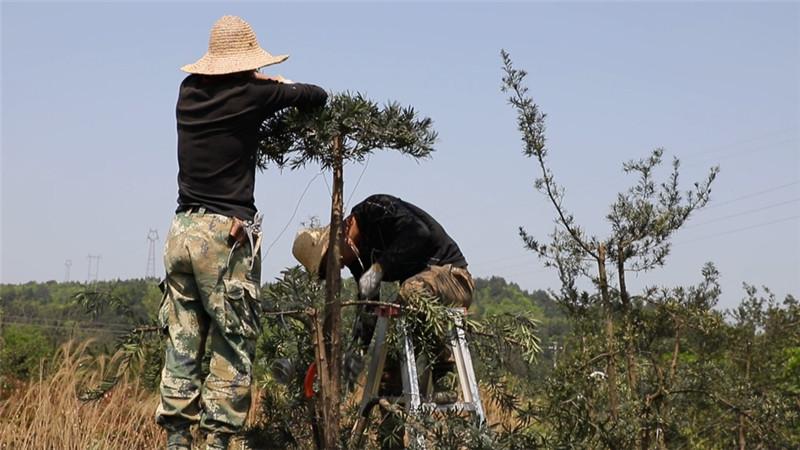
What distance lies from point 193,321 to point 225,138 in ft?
2.68

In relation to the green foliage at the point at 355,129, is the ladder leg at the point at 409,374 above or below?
below

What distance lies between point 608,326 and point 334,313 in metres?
2.06

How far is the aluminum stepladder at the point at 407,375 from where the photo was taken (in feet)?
18.4

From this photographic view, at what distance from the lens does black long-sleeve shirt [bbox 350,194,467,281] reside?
611cm

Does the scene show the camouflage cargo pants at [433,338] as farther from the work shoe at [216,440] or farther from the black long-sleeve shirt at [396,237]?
the work shoe at [216,440]

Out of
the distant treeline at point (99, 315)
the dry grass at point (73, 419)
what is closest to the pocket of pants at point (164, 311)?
the distant treeline at point (99, 315)

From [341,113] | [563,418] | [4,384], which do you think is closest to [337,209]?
[341,113]

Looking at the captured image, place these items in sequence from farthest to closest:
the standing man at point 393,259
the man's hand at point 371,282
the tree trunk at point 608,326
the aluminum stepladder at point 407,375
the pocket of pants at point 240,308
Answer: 1. the tree trunk at point 608,326
2. the man's hand at point 371,282
3. the standing man at point 393,259
4. the aluminum stepladder at point 407,375
5. the pocket of pants at point 240,308

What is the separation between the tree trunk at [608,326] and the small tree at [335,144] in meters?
1.86

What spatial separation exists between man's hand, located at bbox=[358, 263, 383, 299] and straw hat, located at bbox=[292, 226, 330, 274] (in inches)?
12.9

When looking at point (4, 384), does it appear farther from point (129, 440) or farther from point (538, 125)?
point (538, 125)

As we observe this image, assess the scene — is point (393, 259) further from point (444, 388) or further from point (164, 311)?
point (164, 311)

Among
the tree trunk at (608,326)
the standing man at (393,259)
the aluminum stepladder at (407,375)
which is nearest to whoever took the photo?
the aluminum stepladder at (407,375)

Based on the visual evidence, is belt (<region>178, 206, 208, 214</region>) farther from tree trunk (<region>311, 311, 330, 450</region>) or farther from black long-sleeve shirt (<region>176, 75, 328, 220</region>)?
tree trunk (<region>311, 311, 330, 450</region>)
